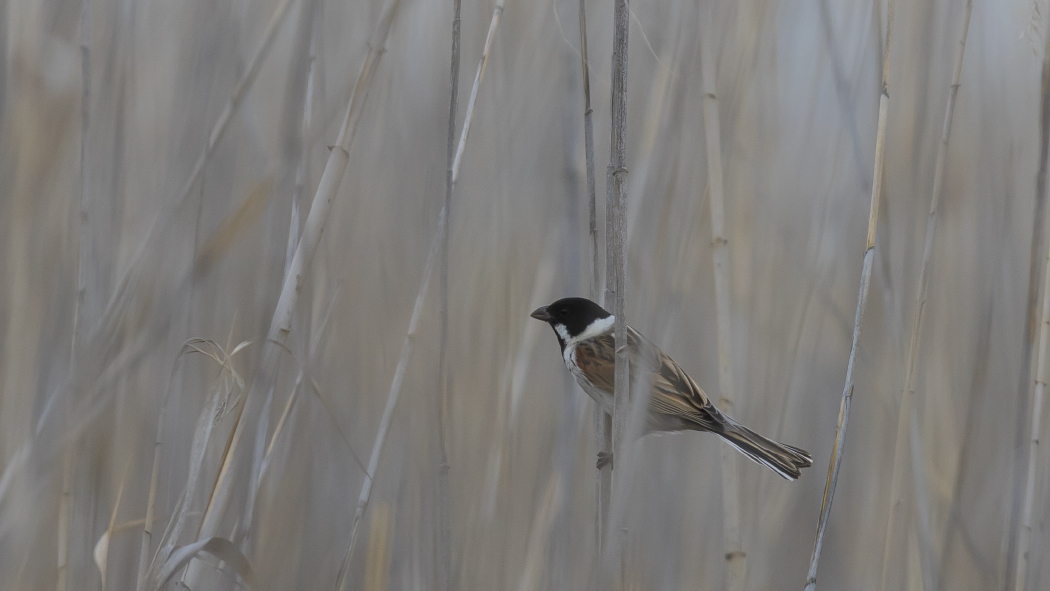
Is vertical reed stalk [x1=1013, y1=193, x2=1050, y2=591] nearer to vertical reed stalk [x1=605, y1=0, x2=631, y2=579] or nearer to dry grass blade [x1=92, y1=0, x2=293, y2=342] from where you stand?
vertical reed stalk [x1=605, y1=0, x2=631, y2=579]

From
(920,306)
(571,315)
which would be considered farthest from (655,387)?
(920,306)

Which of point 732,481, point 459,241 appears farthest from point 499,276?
point 732,481

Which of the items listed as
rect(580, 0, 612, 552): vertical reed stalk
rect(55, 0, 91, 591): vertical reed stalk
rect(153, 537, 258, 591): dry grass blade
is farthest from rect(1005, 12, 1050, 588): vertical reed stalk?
rect(55, 0, 91, 591): vertical reed stalk

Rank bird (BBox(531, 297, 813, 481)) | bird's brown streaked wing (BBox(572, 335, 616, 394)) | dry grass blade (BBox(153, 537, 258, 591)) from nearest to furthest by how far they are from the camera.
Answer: dry grass blade (BBox(153, 537, 258, 591)), bird (BBox(531, 297, 813, 481)), bird's brown streaked wing (BBox(572, 335, 616, 394))

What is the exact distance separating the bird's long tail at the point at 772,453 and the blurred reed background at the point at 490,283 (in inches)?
7.1

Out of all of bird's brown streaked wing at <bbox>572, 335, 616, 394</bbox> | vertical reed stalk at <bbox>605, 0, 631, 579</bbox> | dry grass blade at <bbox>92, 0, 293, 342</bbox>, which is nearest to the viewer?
vertical reed stalk at <bbox>605, 0, 631, 579</bbox>

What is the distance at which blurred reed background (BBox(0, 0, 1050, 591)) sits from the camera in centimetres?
131

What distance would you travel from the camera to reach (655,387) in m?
1.64

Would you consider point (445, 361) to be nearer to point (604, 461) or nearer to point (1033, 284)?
point (604, 461)

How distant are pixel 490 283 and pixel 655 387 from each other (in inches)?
17.4

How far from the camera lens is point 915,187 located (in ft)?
5.66

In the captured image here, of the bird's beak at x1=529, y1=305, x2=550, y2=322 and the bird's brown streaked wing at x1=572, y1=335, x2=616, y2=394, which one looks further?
the bird's beak at x1=529, y1=305, x2=550, y2=322

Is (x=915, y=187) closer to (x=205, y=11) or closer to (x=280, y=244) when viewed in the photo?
(x=280, y=244)

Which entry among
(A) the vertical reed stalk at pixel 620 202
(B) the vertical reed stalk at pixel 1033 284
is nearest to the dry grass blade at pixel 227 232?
(A) the vertical reed stalk at pixel 620 202
